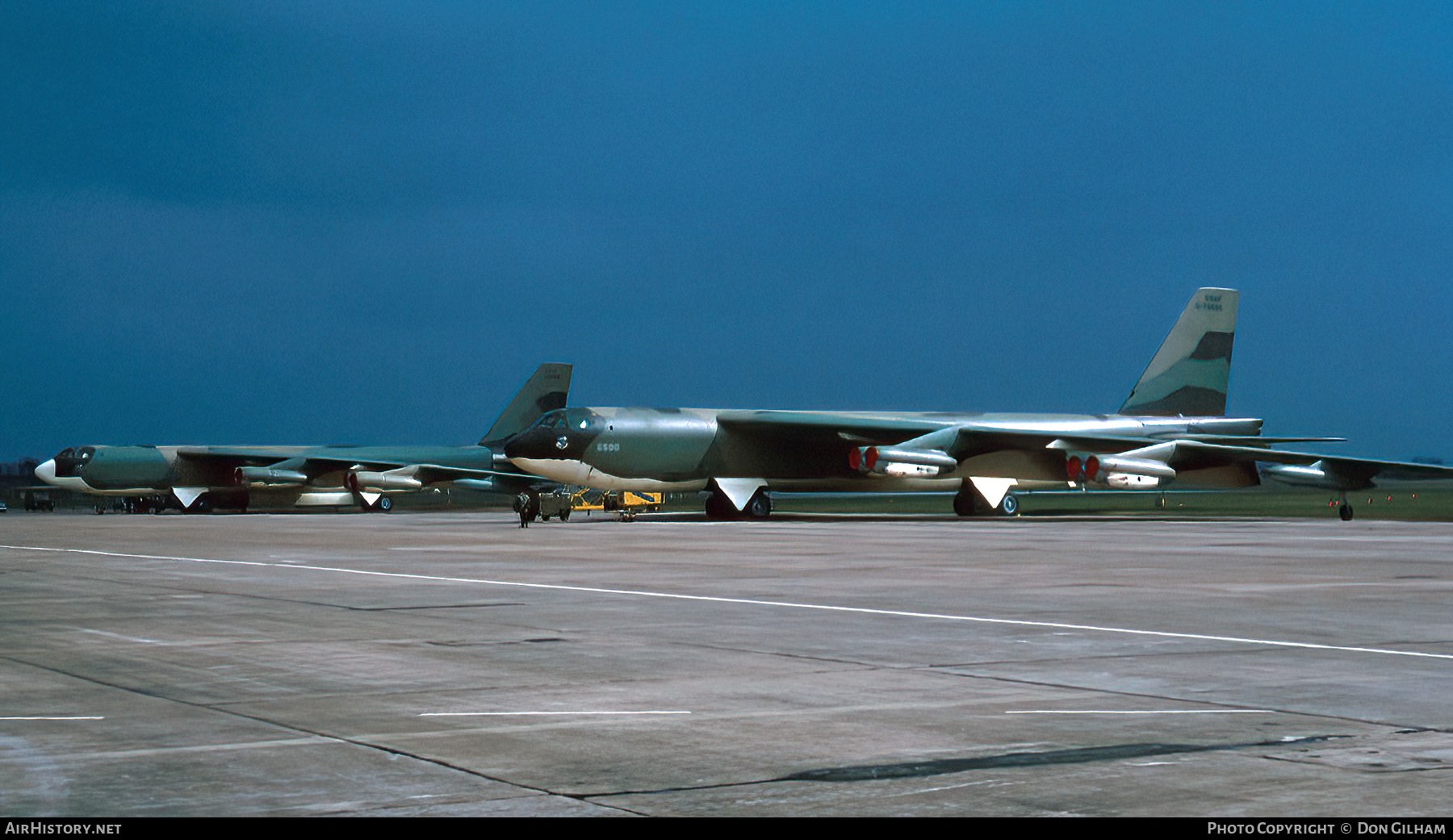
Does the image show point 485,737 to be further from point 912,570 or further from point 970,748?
point 912,570

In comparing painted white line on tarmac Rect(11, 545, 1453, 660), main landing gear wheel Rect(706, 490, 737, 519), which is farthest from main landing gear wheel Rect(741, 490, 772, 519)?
painted white line on tarmac Rect(11, 545, 1453, 660)

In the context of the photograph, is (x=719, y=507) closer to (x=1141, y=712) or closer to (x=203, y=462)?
(x=203, y=462)

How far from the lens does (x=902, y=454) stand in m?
43.0

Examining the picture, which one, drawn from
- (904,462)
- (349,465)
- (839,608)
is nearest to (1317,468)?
(904,462)

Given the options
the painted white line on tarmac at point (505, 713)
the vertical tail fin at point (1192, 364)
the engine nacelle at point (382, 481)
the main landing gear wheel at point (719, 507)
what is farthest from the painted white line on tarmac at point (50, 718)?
the engine nacelle at point (382, 481)

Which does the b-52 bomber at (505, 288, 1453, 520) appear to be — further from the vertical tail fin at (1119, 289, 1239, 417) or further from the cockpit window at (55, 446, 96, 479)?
the cockpit window at (55, 446, 96, 479)

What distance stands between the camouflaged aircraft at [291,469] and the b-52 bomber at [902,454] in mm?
19878

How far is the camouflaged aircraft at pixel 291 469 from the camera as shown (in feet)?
199

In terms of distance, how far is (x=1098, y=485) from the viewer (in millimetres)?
43531

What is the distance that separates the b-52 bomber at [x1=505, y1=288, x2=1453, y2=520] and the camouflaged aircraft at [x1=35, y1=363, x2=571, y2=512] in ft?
65.2

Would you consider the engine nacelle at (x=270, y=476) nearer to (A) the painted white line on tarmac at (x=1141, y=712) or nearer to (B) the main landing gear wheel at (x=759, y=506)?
(B) the main landing gear wheel at (x=759, y=506)

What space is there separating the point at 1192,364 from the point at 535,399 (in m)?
29.8

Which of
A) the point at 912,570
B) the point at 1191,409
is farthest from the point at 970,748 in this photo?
the point at 1191,409

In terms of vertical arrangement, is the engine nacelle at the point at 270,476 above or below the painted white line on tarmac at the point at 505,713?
below
